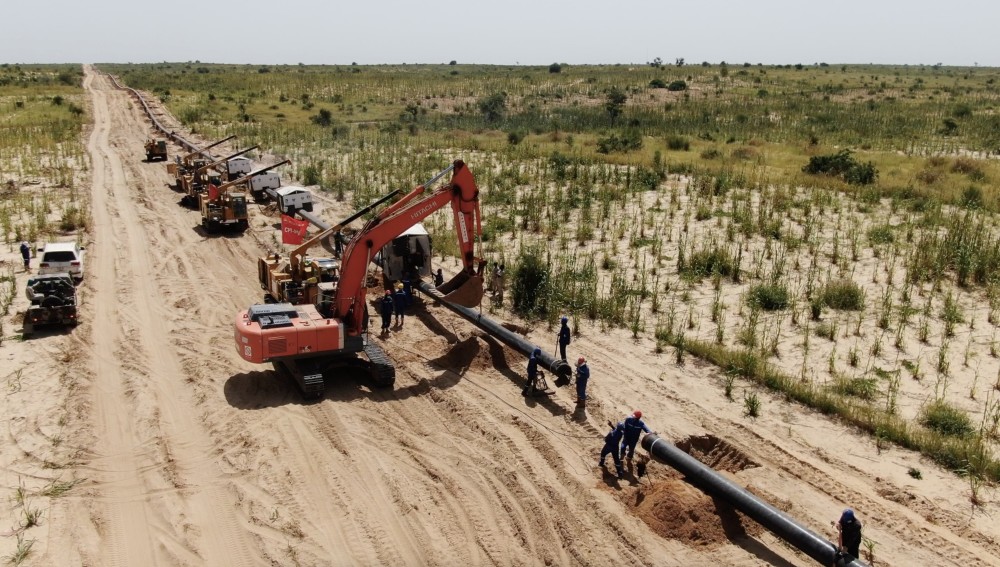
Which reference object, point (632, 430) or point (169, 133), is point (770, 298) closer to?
point (632, 430)

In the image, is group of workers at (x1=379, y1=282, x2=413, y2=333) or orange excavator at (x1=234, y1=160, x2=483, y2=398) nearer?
orange excavator at (x1=234, y1=160, x2=483, y2=398)

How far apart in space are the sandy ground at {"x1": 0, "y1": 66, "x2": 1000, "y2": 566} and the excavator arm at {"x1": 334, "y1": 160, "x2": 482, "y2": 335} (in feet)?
6.63

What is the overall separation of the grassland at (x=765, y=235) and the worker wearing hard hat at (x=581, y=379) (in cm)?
374

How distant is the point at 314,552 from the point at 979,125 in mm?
55455

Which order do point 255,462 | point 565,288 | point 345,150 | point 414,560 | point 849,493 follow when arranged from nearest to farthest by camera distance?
point 414,560
point 849,493
point 255,462
point 565,288
point 345,150

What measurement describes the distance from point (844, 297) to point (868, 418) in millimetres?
6313

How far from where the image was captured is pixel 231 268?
2645cm

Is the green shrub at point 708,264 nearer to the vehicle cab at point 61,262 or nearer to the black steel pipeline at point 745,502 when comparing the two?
the black steel pipeline at point 745,502

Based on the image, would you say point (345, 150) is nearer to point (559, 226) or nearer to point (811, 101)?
point (559, 226)

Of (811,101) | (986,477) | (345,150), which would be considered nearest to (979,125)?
(811,101)

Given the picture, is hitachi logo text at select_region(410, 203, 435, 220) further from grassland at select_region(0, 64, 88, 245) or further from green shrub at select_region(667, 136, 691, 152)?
green shrub at select_region(667, 136, 691, 152)

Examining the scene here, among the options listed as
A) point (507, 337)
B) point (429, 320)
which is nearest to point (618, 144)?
point (429, 320)

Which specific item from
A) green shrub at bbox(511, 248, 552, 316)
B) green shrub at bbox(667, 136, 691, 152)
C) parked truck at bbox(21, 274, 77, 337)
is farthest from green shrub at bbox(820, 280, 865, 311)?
green shrub at bbox(667, 136, 691, 152)

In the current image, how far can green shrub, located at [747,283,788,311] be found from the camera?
2053 cm
